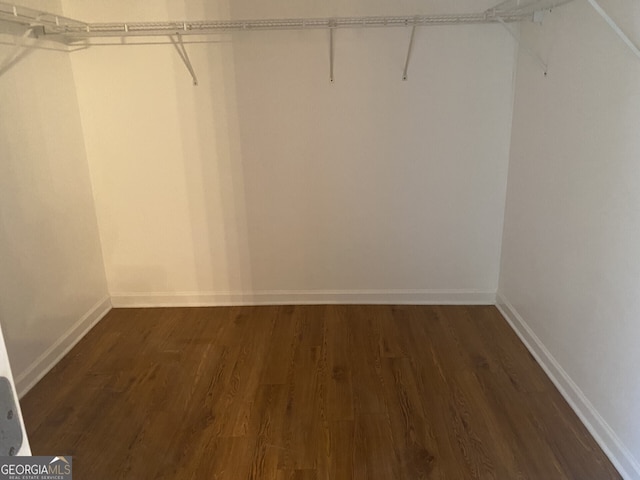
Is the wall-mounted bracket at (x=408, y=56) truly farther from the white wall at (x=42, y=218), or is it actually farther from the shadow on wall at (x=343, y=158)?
the white wall at (x=42, y=218)

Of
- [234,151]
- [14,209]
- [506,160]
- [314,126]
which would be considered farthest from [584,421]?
[14,209]

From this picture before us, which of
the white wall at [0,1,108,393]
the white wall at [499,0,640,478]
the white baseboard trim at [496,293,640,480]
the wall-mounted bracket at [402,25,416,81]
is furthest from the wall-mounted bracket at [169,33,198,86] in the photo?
the white baseboard trim at [496,293,640,480]

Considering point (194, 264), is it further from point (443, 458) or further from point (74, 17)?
point (443, 458)

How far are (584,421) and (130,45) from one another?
3000mm

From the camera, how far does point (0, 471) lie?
2.00ft

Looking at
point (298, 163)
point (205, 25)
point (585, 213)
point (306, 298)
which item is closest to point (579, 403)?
point (585, 213)

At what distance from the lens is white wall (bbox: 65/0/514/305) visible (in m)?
2.83

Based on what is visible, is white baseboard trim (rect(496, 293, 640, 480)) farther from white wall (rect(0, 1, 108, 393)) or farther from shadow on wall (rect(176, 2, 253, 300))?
white wall (rect(0, 1, 108, 393))

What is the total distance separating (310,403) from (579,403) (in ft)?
3.81

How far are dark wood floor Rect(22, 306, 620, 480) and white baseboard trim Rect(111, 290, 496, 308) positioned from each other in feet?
0.49

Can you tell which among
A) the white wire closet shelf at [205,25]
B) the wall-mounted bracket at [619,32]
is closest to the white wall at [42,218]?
the white wire closet shelf at [205,25]

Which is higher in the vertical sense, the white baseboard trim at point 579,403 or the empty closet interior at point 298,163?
the empty closet interior at point 298,163

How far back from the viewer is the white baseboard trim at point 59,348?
2.38 metres

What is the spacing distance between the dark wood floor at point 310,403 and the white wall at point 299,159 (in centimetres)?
32
